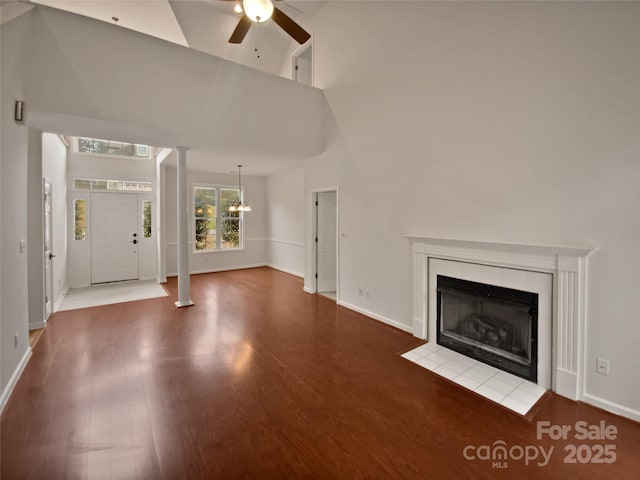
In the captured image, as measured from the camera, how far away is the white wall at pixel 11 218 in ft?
8.21

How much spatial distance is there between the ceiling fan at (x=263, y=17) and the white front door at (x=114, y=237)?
17.2 feet

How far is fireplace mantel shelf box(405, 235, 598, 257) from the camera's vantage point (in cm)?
248

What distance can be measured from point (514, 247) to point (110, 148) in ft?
26.9

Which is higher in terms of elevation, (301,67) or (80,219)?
(301,67)

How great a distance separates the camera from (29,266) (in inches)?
156

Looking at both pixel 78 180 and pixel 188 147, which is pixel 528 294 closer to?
pixel 188 147

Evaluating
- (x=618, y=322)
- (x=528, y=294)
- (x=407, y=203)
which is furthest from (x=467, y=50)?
(x=618, y=322)

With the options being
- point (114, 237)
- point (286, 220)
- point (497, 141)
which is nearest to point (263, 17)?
point (497, 141)

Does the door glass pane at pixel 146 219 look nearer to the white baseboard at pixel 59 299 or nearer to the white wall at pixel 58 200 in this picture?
the white wall at pixel 58 200

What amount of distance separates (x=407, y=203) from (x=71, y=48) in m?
4.36

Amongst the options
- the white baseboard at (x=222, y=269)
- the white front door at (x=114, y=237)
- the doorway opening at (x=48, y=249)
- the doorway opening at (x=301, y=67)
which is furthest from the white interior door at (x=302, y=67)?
the doorway opening at (x=48, y=249)

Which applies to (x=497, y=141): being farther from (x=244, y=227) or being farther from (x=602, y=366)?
(x=244, y=227)

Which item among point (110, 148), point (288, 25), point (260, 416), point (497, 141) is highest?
point (288, 25)

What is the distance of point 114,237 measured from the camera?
6789 mm
